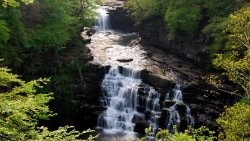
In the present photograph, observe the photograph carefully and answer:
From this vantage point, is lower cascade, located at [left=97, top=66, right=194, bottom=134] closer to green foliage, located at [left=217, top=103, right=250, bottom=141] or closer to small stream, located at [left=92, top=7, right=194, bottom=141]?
small stream, located at [left=92, top=7, right=194, bottom=141]

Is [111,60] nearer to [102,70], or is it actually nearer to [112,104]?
[102,70]

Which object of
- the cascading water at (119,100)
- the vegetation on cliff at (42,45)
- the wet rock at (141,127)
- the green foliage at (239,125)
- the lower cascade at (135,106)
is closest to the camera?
the green foliage at (239,125)

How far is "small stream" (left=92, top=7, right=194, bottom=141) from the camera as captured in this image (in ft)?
100

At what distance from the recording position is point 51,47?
33.4 m

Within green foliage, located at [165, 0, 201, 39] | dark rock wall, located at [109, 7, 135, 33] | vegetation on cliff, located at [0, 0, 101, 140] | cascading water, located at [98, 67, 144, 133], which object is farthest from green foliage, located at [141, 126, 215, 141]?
dark rock wall, located at [109, 7, 135, 33]

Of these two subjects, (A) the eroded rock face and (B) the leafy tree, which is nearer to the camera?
(B) the leafy tree

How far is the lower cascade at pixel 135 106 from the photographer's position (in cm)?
Result: 3069

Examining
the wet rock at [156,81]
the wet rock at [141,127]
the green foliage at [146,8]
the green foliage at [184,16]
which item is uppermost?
the green foliage at [146,8]

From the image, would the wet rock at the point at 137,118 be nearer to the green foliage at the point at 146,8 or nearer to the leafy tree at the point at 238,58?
the leafy tree at the point at 238,58

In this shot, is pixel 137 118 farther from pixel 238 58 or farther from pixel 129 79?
pixel 238 58

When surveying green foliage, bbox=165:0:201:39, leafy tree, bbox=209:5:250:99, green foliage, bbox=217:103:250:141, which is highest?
green foliage, bbox=165:0:201:39

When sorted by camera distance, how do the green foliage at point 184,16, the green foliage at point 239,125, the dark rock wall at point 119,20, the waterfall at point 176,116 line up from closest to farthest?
the green foliage at point 239,125, the waterfall at point 176,116, the green foliage at point 184,16, the dark rock wall at point 119,20

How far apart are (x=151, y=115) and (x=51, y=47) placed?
12632 mm

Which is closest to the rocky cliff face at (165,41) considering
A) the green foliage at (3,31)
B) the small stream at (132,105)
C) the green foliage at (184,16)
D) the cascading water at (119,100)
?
the green foliage at (184,16)
